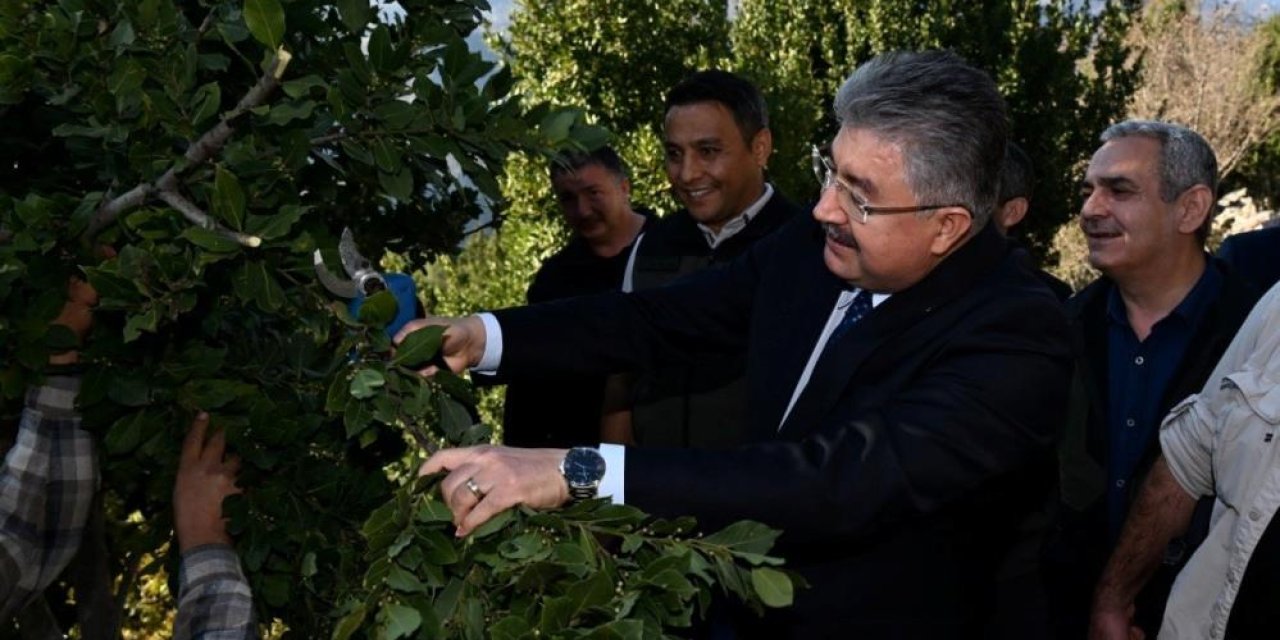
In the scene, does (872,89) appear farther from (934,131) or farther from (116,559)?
(116,559)

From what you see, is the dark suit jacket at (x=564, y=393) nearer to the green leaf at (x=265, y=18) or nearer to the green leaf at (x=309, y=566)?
the green leaf at (x=309, y=566)

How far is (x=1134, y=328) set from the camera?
15.8ft

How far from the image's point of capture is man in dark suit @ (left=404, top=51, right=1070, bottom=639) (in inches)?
109

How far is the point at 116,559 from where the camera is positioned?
16.4 feet

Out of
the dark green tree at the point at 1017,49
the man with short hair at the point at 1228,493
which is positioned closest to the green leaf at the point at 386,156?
the man with short hair at the point at 1228,493

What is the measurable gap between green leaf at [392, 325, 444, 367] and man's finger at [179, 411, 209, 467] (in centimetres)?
52

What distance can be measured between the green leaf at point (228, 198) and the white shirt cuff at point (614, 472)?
28.0 inches

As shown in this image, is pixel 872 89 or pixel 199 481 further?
pixel 872 89

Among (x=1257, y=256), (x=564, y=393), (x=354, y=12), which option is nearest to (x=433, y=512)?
(x=354, y=12)

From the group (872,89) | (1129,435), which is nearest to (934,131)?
(872,89)

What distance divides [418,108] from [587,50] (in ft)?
34.4

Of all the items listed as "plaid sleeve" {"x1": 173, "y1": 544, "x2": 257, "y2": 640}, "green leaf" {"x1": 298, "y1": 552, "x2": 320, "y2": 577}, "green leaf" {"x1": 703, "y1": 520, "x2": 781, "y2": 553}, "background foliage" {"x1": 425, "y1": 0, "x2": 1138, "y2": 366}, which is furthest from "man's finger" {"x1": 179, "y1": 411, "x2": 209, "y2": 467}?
"background foliage" {"x1": 425, "y1": 0, "x2": 1138, "y2": 366}

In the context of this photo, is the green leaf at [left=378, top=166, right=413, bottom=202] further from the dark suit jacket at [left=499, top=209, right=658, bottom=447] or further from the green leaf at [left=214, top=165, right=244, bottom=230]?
the dark suit jacket at [left=499, top=209, right=658, bottom=447]

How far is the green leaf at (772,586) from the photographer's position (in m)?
2.29
